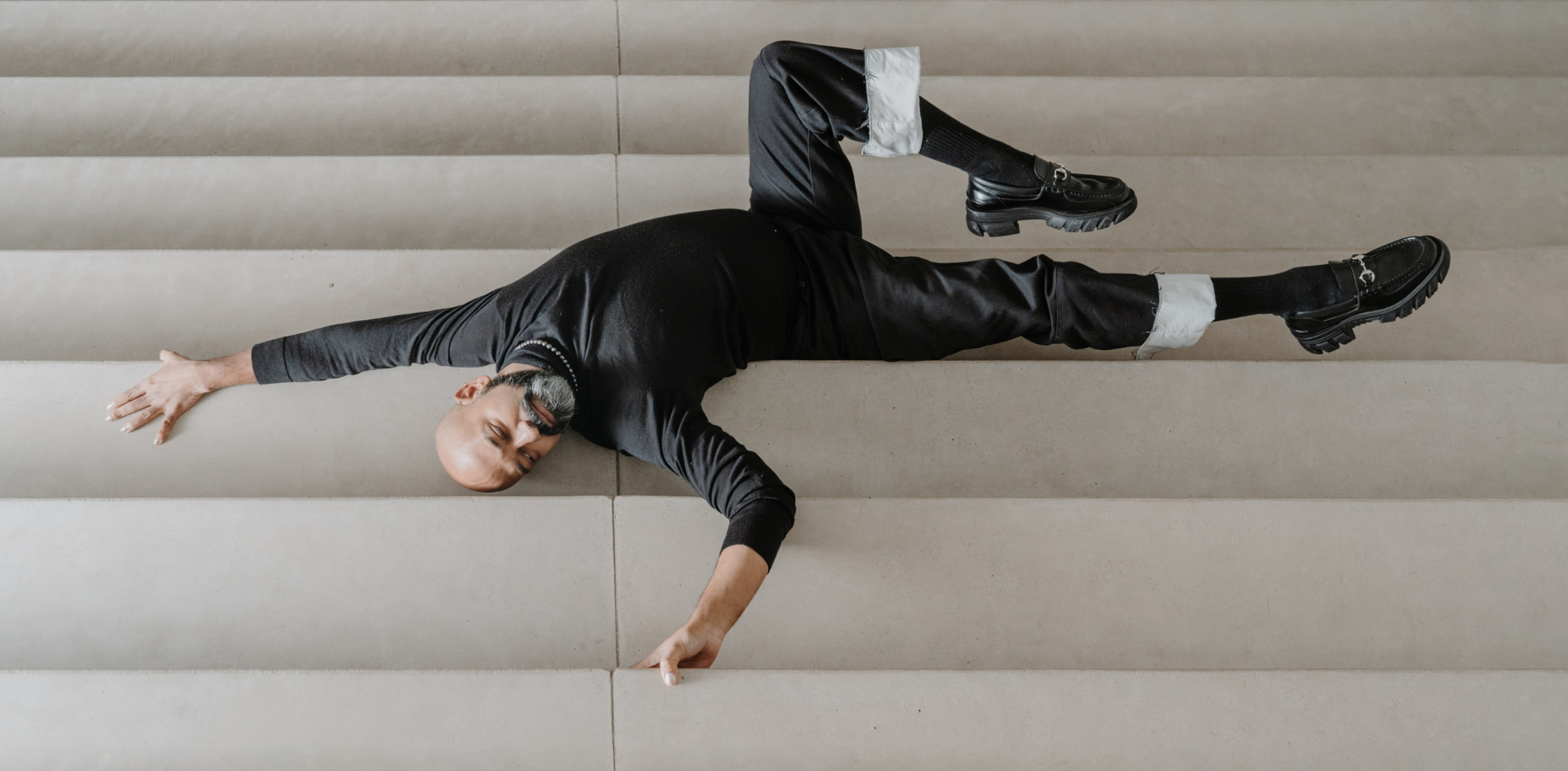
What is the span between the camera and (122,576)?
1655 millimetres

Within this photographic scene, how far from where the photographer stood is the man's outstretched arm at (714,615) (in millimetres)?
1405

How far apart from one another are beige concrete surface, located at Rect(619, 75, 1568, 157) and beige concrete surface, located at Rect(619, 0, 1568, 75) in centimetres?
18

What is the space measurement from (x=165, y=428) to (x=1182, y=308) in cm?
194

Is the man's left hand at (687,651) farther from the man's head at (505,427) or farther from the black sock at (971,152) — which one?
the black sock at (971,152)

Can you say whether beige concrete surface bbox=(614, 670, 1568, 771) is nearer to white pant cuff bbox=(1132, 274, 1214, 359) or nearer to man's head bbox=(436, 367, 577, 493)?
man's head bbox=(436, 367, 577, 493)

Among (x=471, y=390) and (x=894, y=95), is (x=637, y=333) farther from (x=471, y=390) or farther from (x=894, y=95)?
(x=894, y=95)

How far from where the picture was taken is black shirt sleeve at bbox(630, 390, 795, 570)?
58.6 inches

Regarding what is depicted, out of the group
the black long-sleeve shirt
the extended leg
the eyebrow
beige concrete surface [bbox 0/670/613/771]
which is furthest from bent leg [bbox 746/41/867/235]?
beige concrete surface [bbox 0/670/613/771]

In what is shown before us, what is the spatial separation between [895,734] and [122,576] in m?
1.36

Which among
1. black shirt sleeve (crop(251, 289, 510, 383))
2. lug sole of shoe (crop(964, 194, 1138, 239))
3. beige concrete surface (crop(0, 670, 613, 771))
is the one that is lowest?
beige concrete surface (crop(0, 670, 613, 771))

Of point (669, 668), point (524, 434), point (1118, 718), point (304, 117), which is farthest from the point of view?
point (304, 117)

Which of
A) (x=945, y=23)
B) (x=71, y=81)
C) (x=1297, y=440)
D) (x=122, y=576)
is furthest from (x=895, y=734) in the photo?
(x=71, y=81)

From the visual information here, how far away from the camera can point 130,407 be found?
1.81 metres

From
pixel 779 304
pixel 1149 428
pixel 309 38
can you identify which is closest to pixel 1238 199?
pixel 1149 428
